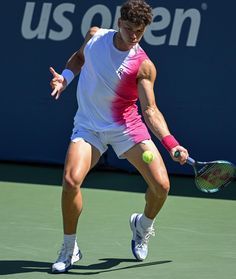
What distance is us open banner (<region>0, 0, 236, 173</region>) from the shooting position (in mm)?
9359

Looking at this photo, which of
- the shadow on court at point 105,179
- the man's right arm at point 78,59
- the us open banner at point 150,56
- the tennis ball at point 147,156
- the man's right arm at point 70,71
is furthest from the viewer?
the us open banner at point 150,56

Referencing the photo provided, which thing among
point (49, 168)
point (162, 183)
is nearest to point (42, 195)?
point (49, 168)

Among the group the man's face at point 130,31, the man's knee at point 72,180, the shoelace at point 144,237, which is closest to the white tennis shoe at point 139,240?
the shoelace at point 144,237

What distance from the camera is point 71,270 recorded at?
5734 mm

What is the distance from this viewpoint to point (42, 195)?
27.8 ft

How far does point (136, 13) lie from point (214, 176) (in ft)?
3.87

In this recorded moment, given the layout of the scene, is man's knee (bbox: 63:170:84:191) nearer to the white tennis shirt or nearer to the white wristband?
the white tennis shirt

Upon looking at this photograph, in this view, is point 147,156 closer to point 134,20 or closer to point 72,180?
point 72,180

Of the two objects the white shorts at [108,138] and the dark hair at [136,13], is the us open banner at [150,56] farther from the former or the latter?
the dark hair at [136,13]

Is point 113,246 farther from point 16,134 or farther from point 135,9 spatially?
point 16,134

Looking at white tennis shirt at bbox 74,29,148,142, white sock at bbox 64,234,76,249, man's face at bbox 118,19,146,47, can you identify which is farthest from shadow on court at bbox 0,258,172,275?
man's face at bbox 118,19,146,47

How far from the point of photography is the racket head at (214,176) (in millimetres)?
5941

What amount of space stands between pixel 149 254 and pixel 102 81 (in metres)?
1.23

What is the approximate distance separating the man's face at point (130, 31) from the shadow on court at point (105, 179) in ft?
10.5
